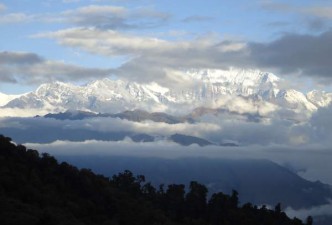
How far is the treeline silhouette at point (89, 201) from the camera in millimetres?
95275

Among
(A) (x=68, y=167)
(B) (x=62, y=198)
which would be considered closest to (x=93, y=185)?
(A) (x=68, y=167)

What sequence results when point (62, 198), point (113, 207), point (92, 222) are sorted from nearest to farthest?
point (92, 222), point (62, 198), point (113, 207)

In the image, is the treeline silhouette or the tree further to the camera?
the tree

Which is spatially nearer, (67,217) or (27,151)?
(67,217)

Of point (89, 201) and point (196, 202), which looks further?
point (196, 202)

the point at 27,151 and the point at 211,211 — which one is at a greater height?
the point at 27,151

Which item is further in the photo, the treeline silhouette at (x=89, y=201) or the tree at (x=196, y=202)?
the tree at (x=196, y=202)

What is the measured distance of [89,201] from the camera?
379 ft

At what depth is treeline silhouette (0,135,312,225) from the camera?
95275 mm

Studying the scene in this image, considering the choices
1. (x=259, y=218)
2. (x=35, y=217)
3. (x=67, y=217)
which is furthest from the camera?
(x=259, y=218)

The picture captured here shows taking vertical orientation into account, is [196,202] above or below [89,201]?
above

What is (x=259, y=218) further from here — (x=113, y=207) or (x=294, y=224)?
(x=113, y=207)

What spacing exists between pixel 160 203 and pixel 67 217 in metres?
49.3

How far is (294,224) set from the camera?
140750 millimetres
